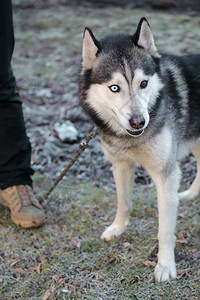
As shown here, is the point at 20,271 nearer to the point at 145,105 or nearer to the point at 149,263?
the point at 149,263

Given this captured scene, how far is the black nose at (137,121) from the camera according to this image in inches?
90.1

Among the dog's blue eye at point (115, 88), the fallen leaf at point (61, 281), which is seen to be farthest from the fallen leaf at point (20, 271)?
the dog's blue eye at point (115, 88)

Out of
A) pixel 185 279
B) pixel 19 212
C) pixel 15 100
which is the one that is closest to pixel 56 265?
pixel 19 212

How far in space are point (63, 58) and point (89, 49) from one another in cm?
457

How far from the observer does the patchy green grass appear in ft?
8.25

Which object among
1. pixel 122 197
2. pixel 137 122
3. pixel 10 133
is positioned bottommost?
pixel 122 197

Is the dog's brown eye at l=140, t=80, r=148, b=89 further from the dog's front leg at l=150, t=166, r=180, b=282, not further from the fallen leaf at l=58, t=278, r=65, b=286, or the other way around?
the fallen leaf at l=58, t=278, r=65, b=286

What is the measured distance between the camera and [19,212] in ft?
10.7

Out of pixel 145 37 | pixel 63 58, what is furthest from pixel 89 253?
pixel 63 58

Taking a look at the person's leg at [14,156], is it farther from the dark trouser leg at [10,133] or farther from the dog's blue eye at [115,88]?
the dog's blue eye at [115,88]

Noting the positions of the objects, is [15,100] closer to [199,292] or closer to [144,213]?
[144,213]

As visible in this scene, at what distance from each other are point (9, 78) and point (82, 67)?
0.72m

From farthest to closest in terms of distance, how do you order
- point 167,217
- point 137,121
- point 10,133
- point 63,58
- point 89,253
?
point 63,58 → point 10,133 → point 89,253 → point 167,217 → point 137,121

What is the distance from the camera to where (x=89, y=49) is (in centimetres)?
258
